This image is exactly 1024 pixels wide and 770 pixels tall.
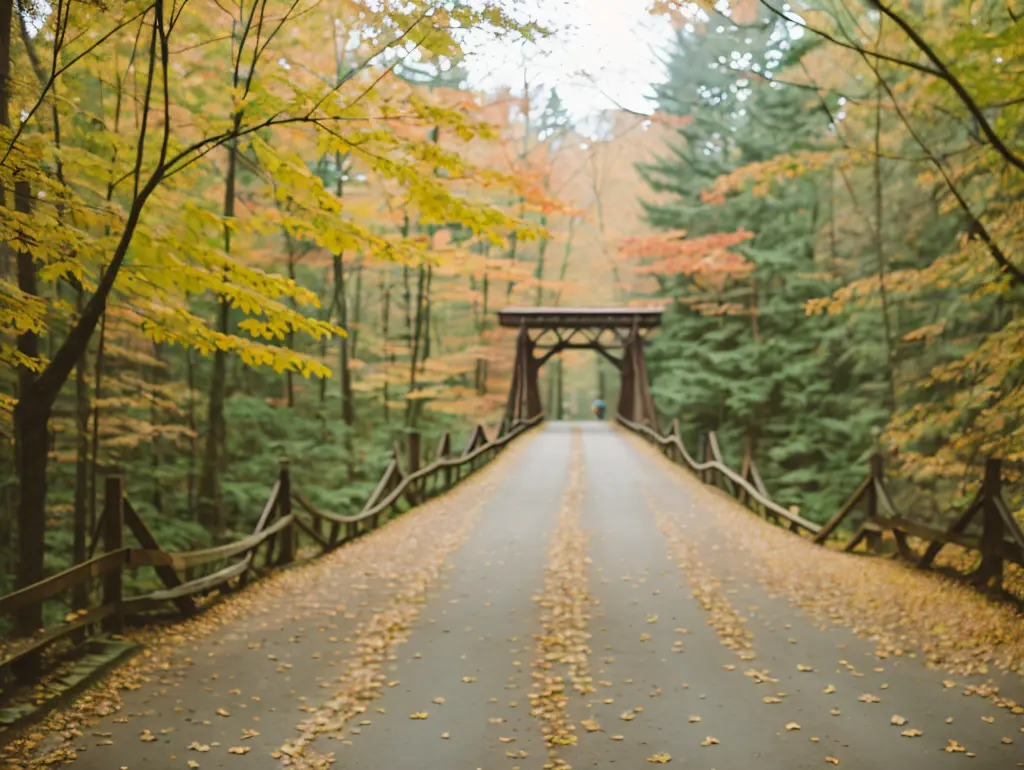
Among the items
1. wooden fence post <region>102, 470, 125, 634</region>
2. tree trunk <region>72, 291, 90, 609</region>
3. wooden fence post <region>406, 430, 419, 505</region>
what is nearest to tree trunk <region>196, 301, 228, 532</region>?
tree trunk <region>72, 291, 90, 609</region>

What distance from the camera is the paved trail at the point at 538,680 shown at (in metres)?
3.96

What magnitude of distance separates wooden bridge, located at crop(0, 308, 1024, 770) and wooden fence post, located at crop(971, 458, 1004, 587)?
2 centimetres

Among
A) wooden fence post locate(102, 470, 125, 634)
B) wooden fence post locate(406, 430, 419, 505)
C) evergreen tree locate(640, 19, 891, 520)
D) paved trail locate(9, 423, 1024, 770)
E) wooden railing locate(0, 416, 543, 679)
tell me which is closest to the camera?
paved trail locate(9, 423, 1024, 770)

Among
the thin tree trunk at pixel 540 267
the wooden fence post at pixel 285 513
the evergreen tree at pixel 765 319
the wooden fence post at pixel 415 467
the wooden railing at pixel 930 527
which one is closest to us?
the wooden railing at pixel 930 527

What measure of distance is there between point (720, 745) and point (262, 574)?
5.55m

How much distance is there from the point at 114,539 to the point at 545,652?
3461 mm

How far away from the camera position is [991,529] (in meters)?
6.61

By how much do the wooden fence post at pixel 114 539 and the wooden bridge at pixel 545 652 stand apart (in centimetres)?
2

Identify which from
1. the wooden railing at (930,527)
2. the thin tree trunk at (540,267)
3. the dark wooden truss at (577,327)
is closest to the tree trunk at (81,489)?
the wooden railing at (930,527)

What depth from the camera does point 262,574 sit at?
7.92 metres

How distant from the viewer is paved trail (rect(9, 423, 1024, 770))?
3.96 metres

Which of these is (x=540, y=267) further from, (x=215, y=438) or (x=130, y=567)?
(x=130, y=567)

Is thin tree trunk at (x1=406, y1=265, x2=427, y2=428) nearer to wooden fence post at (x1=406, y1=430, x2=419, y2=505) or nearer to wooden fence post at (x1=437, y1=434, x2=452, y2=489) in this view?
wooden fence post at (x1=437, y1=434, x2=452, y2=489)

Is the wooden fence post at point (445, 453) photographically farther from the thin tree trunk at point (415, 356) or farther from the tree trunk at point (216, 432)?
the thin tree trunk at point (415, 356)
